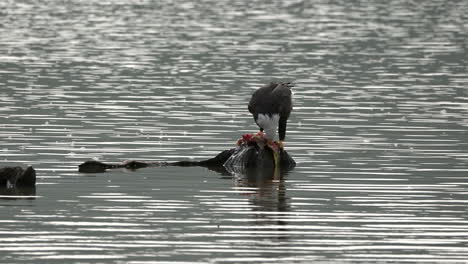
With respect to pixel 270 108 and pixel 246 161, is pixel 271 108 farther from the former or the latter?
pixel 246 161

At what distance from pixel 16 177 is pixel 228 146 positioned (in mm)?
6891

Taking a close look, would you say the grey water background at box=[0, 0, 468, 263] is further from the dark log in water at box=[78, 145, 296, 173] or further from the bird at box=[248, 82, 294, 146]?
the bird at box=[248, 82, 294, 146]

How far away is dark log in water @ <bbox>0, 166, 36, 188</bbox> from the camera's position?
924 inches

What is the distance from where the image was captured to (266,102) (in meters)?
26.6

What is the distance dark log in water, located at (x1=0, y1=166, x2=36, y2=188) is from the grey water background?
34 centimetres

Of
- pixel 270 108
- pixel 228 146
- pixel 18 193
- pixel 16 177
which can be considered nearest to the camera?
pixel 18 193

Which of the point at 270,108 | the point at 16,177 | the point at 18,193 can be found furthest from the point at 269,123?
the point at 18,193

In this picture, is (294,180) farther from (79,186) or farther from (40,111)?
(40,111)

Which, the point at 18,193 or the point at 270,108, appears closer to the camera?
the point at 18,193

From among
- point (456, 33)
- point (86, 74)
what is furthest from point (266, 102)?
point (456, 33)

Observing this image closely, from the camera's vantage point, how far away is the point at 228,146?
2973 centimetres

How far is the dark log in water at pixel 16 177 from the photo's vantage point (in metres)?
23.5

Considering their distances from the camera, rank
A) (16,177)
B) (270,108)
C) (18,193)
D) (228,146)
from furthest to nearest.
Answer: (228,146) → (270,108) → (16,177) → (18,193)

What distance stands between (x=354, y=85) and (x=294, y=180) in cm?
1942
